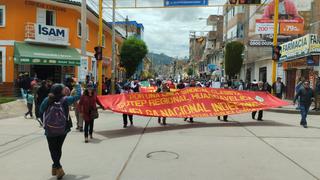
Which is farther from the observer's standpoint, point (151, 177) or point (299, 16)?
point (299, 16)

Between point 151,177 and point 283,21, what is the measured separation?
111 feet

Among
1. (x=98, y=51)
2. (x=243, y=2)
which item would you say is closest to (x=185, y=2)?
(x=243, y=2)

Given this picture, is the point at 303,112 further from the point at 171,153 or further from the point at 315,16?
the point at 315,16

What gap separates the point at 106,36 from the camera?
4116 cm

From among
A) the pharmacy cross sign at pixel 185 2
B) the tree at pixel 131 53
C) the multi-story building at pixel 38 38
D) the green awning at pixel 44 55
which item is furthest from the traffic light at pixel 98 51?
the tree at pixel 131 53

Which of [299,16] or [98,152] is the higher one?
[299,16]

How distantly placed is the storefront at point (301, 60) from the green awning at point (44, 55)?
15304mm

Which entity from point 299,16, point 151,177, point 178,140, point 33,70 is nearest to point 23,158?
point 151,177

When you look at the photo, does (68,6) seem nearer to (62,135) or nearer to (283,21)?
(283,21)

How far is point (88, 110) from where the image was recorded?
11102 mm

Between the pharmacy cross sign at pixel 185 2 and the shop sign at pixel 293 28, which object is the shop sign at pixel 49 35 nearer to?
the pharmacy cross sign at pixel 185 2

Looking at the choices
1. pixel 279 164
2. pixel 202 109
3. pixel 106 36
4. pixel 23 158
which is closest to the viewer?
pixel 279 164

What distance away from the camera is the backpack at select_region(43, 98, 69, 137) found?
23.1ft

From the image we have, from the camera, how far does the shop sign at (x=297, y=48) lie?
24.9 metres
